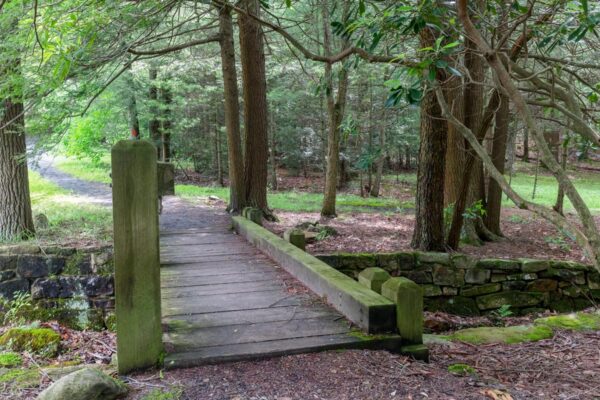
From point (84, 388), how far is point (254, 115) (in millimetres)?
9085

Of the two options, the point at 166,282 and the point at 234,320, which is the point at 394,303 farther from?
the point at 166,282

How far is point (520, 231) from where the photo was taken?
1211 cm

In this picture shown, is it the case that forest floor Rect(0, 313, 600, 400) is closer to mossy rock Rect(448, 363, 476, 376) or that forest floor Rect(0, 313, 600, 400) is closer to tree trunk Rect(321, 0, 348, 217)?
mossy rock Rect(448, 363, 476, 376)

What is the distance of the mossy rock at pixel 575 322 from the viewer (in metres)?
5.76

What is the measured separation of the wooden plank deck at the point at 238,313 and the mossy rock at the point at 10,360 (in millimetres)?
1351

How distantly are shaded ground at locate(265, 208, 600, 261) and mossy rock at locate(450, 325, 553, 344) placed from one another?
341 centimetres

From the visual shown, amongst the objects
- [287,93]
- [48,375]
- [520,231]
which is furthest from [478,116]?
[287,93]

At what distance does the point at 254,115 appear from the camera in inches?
454

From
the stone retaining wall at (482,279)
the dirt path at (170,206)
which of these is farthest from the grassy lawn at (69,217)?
the stone retaining wall at (482,279)

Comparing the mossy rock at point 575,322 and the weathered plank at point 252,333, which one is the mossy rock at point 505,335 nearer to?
the mossy rock at point 575,322

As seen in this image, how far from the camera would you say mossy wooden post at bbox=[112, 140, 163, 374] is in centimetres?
341

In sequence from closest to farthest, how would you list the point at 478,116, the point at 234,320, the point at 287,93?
the point at 234,320
the point at 478,116
the point at 287,93

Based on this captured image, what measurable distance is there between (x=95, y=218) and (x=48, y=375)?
7.76 metres

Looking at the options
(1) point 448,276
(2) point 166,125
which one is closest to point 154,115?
(2) point 166,125
